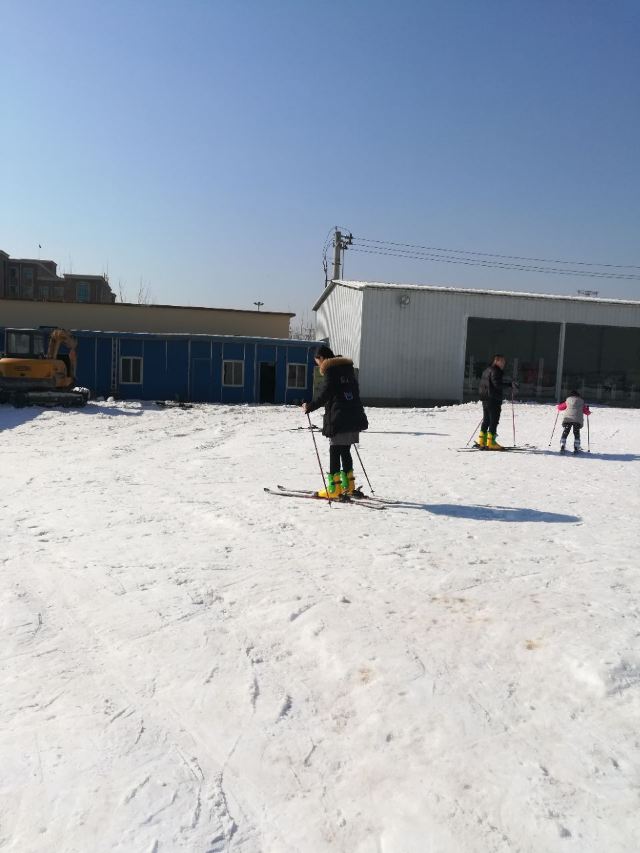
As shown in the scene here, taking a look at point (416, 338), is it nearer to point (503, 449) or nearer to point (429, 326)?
point (429, 326)

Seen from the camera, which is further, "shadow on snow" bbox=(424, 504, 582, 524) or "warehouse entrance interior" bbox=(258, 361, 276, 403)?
"warehouse entrance interior" bbox=(258, 361, 276, 403)

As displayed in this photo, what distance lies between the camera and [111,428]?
661 inches

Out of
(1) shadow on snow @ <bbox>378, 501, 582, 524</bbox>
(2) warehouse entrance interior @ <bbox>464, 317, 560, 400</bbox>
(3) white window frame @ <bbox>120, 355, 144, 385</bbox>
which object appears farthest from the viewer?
(2) warehouse entrance interior @ <bbox>464, 317, 560, 400</bbox>

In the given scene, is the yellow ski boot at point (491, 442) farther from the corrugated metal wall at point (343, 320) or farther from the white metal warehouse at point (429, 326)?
the white metal warehouse at point (429, 326)

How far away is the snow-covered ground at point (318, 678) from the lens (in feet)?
8.23

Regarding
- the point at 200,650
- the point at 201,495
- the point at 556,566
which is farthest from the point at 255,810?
the point at 201,495

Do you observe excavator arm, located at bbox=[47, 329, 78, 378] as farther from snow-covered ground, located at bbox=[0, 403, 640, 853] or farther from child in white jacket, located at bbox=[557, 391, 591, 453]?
child in white jacket, located at bbox=[557, 391, 591, 453]

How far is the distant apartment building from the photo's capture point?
67.2 metres

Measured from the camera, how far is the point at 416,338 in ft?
87.9

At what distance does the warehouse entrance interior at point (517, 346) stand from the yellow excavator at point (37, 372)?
20.3 m

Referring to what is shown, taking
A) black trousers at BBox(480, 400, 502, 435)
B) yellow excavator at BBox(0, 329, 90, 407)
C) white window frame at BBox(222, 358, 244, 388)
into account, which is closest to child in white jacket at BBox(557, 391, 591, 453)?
black trousers at BBox(480, 400, 502, 435)

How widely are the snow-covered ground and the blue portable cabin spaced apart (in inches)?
802

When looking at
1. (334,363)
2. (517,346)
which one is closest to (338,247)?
(517,346)

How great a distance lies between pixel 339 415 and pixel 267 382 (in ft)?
68.4
